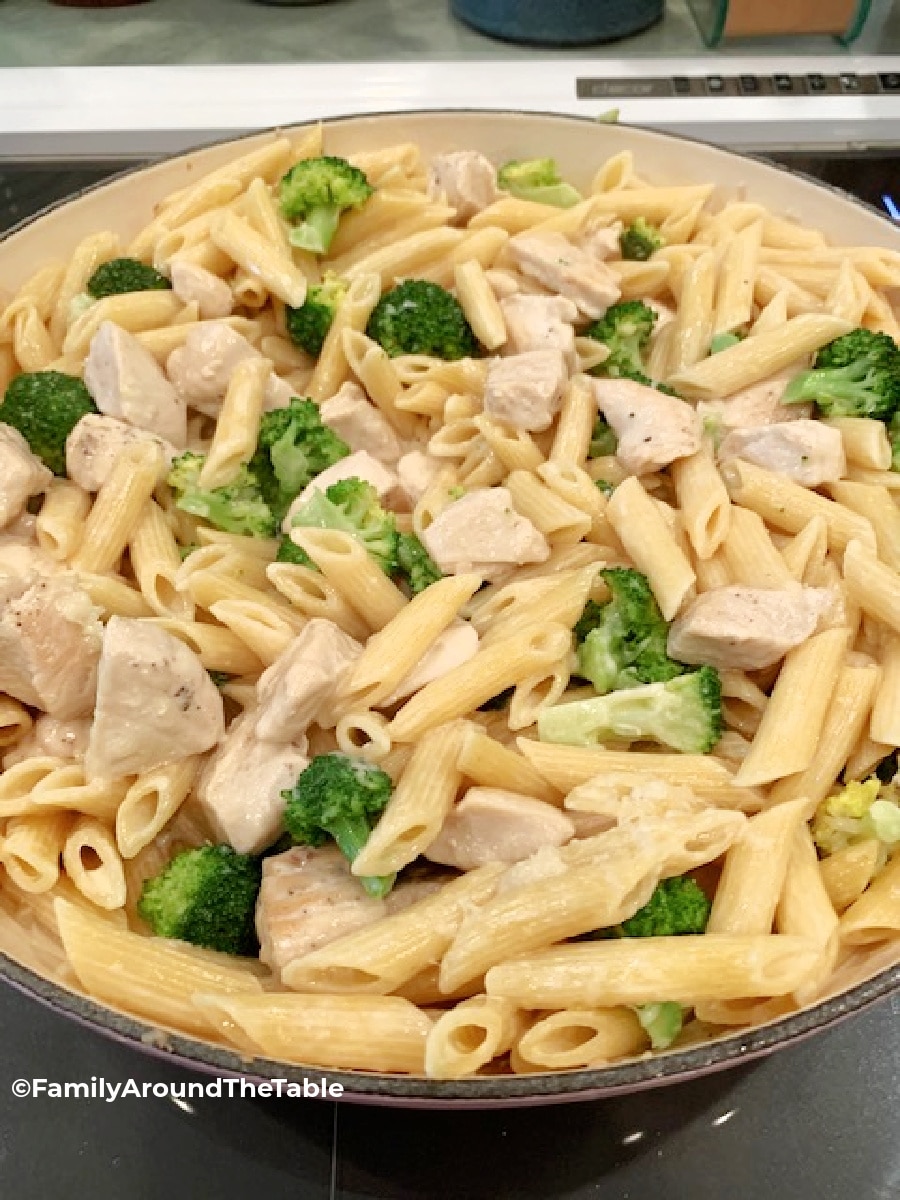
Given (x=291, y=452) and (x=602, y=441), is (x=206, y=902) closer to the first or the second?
(x=291, y=452)

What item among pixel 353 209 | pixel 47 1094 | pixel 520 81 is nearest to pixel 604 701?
pixel 47 1094

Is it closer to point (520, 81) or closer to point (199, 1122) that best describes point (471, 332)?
point (520, 81)

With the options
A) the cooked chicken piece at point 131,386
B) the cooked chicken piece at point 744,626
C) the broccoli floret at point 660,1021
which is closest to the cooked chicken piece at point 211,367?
the cooked chicken piece at point 131,386

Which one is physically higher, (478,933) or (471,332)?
(471,332)

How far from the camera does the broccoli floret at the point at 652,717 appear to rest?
4.97 ft

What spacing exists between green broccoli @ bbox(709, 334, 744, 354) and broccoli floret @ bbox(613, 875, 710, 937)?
3.38ft

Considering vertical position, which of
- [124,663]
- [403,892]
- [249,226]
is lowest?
[403,892]

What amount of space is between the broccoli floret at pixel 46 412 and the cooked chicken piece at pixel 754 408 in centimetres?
108

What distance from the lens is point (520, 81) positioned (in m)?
2.80

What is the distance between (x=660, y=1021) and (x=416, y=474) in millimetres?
978

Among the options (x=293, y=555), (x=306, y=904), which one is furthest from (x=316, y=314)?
(x=306, y=904)

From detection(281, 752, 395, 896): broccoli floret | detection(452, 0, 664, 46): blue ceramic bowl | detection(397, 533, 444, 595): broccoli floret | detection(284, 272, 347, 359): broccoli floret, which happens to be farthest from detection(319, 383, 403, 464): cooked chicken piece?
detection(452, 0, 664, 46): blue ceramic bowl

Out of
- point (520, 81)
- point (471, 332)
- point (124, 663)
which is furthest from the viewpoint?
point (520, 81)

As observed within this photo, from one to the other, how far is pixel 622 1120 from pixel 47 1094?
815 millimetres
